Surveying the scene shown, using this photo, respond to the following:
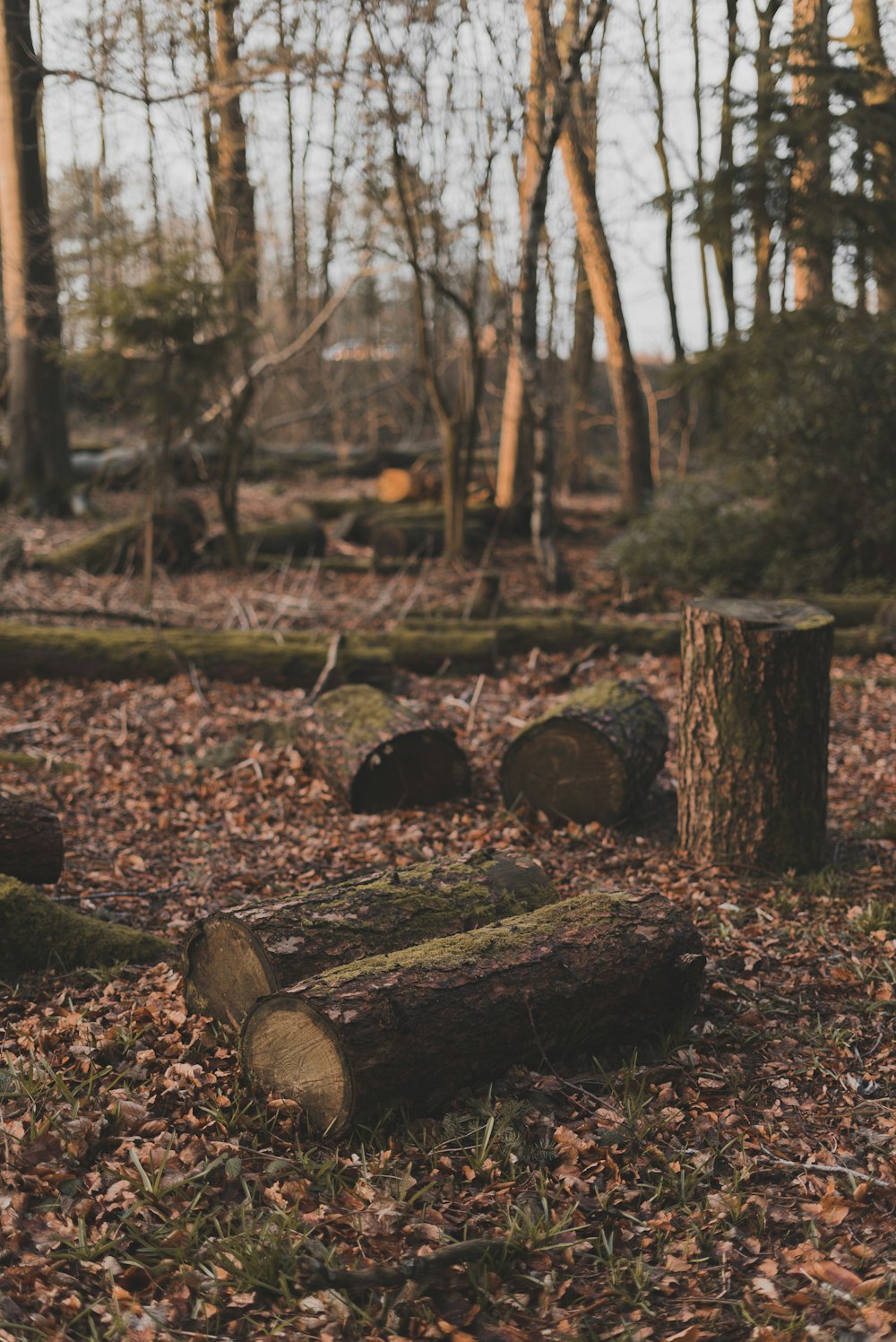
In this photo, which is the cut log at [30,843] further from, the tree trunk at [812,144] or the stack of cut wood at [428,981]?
the tree trunk at [812,144]

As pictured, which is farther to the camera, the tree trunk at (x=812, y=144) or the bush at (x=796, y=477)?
the tree trunk at (x=812, y=144)

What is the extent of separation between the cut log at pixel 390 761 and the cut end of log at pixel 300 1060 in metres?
3.01

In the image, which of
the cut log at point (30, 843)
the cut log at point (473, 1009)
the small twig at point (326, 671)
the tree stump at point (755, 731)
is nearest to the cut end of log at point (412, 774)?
the tree stump at point (755, 731)

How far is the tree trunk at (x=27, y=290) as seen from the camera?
12.8 m

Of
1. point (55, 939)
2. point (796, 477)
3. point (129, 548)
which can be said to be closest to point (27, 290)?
point (129, 548)

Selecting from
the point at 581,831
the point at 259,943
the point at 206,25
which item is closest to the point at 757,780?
the point at 581,831

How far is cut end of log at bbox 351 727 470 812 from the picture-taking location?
6.61 meters

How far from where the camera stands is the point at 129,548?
12.6 metres

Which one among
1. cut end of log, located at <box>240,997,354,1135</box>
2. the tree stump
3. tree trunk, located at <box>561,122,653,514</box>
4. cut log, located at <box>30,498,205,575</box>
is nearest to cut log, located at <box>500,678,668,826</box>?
the tree stump

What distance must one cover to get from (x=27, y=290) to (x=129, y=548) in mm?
4235

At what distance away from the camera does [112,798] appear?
6.88 m

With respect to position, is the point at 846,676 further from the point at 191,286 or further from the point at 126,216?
the point at 126,216

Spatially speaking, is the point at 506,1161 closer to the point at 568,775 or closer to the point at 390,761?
the point at 568,775

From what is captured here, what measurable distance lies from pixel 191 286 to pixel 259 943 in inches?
316
